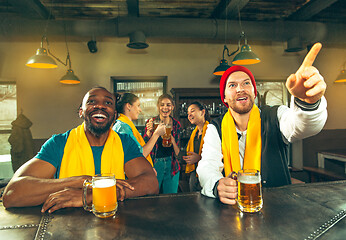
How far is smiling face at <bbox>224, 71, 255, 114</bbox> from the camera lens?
5.67 feet

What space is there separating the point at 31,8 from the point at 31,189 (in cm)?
377

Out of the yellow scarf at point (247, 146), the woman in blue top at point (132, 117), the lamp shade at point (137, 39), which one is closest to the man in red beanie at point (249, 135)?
the yellow scarf at point (247, 146)

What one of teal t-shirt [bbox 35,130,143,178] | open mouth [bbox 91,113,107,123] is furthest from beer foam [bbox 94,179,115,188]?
open mouth [bbox 91,113,107,123]

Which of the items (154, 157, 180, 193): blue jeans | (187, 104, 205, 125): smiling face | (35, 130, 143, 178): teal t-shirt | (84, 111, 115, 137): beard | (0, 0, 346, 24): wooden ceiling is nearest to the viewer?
(35, 130, 143, 178): teal t-shirt

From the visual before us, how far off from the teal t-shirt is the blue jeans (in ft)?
4.40

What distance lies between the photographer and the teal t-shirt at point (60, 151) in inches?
61.6

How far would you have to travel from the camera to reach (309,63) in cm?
115

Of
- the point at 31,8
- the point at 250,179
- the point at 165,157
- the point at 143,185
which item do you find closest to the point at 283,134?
the point at 250,179

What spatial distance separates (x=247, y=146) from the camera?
66.4 inches

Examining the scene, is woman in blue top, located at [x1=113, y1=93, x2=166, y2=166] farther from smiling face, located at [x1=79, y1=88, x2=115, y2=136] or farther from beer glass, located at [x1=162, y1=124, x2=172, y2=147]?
smiling face, located at [x1=79, y1=88, x2=115, y2=136]

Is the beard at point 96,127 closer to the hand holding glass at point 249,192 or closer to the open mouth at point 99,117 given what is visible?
the open mouth at point 99,117

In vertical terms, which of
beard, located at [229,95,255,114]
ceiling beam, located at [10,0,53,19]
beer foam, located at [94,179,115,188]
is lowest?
beer foam, located at [94,179,115,188]

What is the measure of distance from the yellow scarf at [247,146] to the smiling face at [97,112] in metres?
0.83

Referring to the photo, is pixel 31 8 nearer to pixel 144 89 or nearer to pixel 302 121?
pixel 144 89
